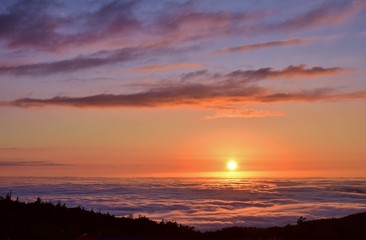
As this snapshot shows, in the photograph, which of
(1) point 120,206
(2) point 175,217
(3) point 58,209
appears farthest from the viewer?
(1) point 120,206

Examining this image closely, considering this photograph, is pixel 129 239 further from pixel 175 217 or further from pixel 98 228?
pixel 175 217

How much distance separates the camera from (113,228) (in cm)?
2259

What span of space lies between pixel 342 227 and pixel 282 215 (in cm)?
2084

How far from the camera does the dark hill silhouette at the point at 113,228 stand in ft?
64.2

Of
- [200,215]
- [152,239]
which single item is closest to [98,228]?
[152,239]

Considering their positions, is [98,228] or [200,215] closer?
[98,228]

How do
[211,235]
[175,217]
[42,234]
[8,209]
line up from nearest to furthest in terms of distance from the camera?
[42,234] → [211,235] → [8,209] → [175,217]

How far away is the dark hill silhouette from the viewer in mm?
19562

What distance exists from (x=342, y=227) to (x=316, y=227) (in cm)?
91

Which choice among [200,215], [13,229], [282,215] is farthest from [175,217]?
[13,229]

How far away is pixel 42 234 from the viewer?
18969mm

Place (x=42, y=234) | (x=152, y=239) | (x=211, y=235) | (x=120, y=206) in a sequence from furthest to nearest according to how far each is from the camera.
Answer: (x=120, y=206), (x=211, y=235), (x=42, y=234), (x=152, y=239)

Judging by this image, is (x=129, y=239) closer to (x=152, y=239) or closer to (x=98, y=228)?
(x=152, y=239)

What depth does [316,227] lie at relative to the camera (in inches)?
854
